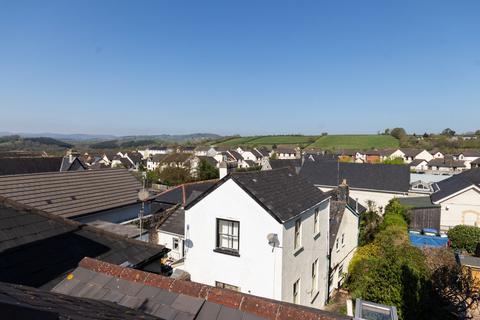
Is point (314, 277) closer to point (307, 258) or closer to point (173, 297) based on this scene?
point (307, 258)

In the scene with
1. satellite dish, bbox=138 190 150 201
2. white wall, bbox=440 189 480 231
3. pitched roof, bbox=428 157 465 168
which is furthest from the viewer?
pitched roof, bbox=428 157 465 168

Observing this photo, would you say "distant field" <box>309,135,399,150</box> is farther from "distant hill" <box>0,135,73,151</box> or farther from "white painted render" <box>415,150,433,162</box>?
"distant hill" <box>0,135,73,151</box>

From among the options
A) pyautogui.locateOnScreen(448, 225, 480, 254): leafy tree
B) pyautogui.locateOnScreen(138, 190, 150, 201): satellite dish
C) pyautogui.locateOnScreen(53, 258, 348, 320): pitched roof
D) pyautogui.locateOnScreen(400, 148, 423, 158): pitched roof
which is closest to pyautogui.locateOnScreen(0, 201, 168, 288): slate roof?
pyautogui.locateOnScreen(53, 258, 348, 320): pitched roof

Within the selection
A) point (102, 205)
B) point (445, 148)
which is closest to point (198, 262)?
point (102, 205)

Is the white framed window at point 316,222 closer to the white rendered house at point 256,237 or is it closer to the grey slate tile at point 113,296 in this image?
the white rendered house at point 256,237

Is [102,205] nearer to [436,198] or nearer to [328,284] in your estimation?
[328,284]

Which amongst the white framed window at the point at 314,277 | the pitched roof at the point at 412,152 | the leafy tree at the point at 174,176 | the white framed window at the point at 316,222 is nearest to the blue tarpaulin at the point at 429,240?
the white framed window at the point at 314,277
